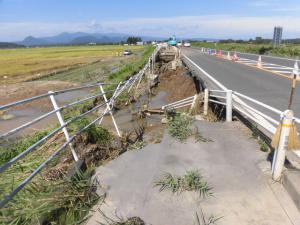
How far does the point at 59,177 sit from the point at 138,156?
1.82m

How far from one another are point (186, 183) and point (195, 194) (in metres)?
0.30

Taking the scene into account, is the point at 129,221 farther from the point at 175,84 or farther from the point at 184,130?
the point at 175,84

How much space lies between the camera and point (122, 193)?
5043mm

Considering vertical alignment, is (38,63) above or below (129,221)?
below

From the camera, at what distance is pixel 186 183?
516cm

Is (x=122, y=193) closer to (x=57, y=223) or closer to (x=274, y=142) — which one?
(x=57, y=223)

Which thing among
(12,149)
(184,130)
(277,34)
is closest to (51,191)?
(12,149)

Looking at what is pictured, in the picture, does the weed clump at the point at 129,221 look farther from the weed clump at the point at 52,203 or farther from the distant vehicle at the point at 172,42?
the distant vehicle at the point at 172,42

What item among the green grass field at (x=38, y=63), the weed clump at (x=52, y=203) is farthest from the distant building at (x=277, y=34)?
the weed clump at (x=52, y=203)

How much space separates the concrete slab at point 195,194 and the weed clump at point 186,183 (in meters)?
0.11

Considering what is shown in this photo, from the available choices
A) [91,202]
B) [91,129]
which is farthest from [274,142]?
[91,129]

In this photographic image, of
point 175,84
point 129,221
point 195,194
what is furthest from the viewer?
point 175,84

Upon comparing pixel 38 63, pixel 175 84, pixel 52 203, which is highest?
pixel 52 203

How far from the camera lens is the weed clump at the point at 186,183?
5.00 m
